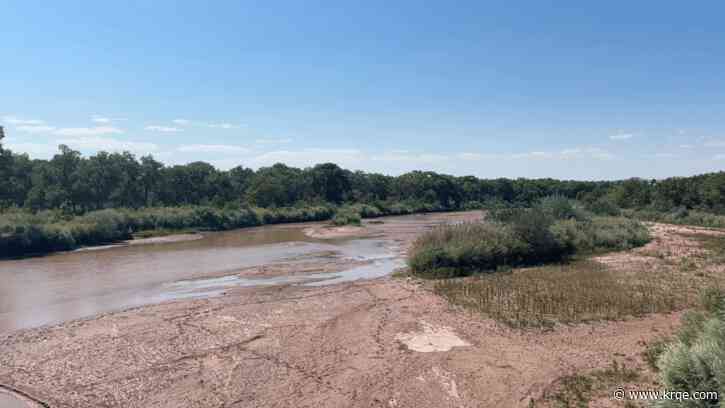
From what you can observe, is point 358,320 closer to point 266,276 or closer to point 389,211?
point 266,276

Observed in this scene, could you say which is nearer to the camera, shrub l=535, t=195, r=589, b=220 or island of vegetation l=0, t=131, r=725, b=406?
island of vegetation l=0, t=131, r=725, b=406

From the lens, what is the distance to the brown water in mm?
17984

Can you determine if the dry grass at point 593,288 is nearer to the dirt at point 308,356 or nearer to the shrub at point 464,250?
the dirt at point 308,356

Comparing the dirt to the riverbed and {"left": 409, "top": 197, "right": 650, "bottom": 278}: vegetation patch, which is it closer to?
Answer: the riverbed

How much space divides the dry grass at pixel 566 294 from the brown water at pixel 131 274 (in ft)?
24.6

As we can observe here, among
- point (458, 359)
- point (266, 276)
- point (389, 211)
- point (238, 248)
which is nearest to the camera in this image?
point (458, 359)

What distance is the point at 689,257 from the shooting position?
24312 millimetres

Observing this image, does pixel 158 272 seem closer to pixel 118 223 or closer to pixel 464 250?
pixel 464 250

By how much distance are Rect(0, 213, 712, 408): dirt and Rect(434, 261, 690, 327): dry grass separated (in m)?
0.80

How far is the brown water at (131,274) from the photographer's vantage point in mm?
17984

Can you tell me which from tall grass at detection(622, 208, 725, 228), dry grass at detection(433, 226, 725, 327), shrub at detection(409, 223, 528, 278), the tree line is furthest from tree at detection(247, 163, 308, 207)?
dry grass at detection(433, 226, 725, 327)

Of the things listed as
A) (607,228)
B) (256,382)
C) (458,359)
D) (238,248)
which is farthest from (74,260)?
(607,228)

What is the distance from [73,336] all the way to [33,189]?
158 feet

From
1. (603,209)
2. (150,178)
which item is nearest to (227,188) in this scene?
(150,178)
